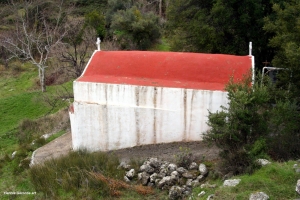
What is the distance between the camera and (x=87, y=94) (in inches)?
441

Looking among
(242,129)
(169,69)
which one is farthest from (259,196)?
(169,69)

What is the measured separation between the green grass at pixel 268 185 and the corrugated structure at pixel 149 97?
3119 mm

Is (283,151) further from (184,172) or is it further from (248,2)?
(248,2)

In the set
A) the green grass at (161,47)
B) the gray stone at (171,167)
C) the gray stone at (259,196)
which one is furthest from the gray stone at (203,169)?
the green grass at (161,47)

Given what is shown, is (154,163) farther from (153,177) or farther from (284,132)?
(284,132)

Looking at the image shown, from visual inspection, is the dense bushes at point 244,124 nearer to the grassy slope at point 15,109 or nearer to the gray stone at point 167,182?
the gray stone at point 167,182

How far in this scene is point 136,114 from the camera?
35.8ft

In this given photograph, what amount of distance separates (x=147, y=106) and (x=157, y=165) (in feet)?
7.01

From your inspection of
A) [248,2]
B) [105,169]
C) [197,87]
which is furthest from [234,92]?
[248,2]

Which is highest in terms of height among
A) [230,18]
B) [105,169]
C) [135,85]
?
[230,18]

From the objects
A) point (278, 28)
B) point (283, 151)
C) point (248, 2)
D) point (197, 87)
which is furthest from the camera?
point (248, 2)

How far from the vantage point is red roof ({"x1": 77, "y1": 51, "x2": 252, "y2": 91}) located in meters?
10.7

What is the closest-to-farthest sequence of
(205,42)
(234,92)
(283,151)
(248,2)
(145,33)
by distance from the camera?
(234,92) → (283,151) → (248,2) → (205,42) → (145,33)

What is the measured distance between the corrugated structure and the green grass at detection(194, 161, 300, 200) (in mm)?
3119
